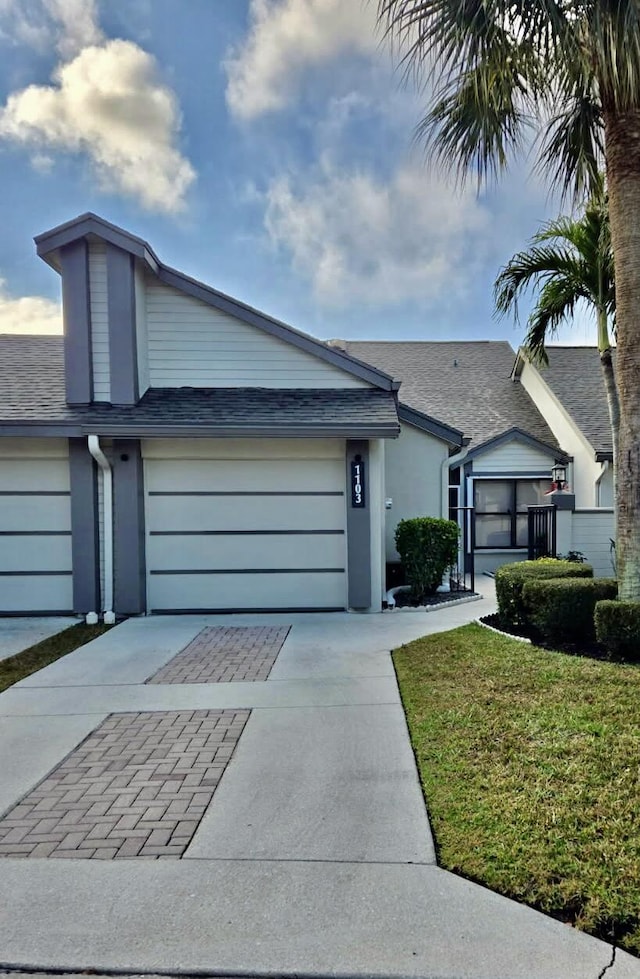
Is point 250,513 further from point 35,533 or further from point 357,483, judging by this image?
point 35,533

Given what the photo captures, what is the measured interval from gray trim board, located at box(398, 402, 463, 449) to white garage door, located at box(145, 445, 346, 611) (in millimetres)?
3295

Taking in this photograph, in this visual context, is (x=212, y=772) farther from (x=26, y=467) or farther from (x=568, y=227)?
(x=568, y=227)

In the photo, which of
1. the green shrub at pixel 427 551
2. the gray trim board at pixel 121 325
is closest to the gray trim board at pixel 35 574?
the gray trim board at pixel 121 325

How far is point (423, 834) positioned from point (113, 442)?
6975mm

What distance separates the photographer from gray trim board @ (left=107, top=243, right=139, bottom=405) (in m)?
8.32

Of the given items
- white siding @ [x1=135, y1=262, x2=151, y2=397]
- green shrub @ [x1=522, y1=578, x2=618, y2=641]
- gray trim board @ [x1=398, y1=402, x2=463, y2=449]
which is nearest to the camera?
green shrub @ [x1=522, y1=578, x2=618, y2=641]

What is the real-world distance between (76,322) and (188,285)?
1.84 meters

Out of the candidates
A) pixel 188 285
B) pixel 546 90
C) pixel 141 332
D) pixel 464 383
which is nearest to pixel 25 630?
pixel 141 332

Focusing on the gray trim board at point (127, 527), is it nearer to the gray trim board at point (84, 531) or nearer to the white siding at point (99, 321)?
the gray trim board at point (84, 531)

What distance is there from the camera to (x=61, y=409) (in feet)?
27.0

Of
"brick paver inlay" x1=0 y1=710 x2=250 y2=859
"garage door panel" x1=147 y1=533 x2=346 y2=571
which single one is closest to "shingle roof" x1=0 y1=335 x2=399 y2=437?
"garage door panel" x1=147 y1=533 x2=346 y2=571

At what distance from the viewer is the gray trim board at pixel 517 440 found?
13.1m

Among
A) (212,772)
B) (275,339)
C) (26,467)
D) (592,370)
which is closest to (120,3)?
(275,339)

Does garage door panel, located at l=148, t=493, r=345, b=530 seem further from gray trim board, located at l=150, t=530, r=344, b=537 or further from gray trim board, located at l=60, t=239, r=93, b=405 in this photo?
gray trim board, located at l=60, t=239, r=93, b=405
